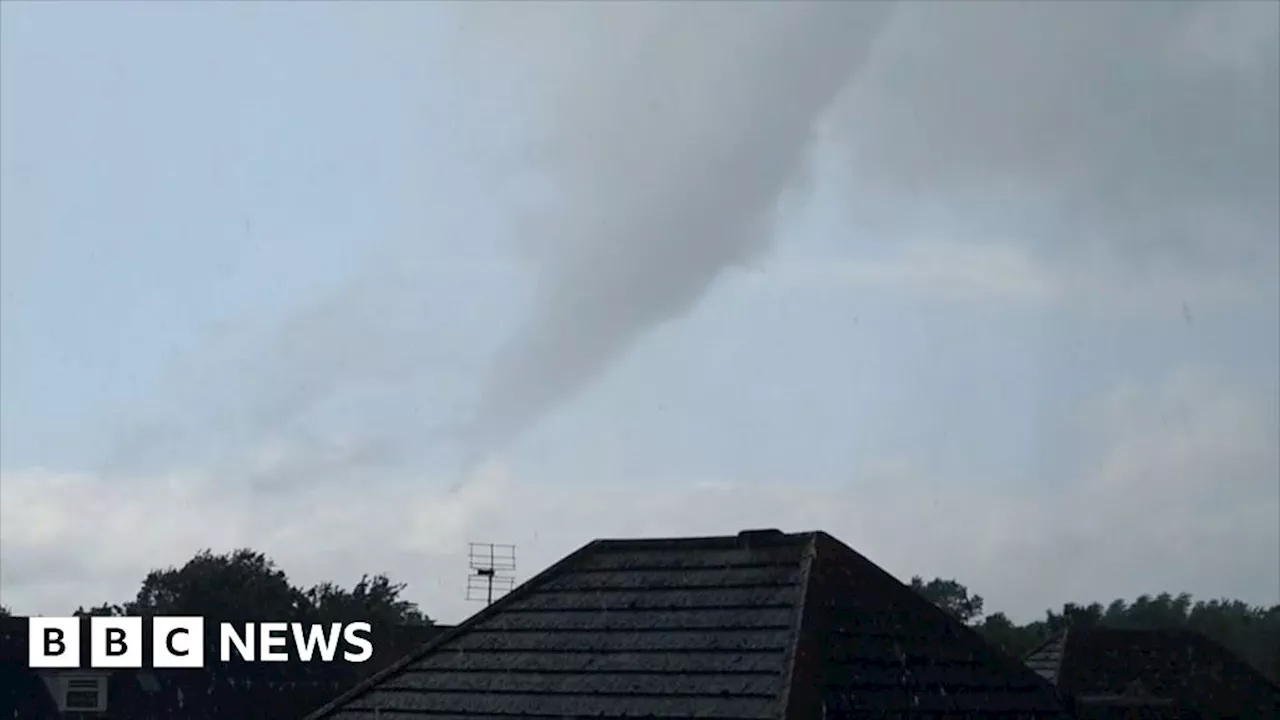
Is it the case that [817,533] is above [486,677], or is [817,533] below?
above

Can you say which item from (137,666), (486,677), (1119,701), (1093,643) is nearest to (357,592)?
(137,666)

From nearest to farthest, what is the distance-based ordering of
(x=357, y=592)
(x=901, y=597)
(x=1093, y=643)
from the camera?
(x=901, y=597) < (x=1093, y=643) < (x=357, y=592)

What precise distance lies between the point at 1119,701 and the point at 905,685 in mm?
12695

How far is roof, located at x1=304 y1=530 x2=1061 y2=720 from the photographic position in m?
16.9

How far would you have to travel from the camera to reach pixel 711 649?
1767 centimetres

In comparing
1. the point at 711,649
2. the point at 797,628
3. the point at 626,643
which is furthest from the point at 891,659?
the point at 626,643

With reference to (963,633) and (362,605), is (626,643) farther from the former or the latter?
(362,605)

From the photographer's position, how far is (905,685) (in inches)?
679

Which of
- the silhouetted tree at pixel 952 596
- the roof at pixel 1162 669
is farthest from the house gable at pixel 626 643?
the silhouetted tree at pixel 952 596

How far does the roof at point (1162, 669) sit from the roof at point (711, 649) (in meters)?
18.7

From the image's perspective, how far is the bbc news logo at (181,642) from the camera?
49312 millimetres

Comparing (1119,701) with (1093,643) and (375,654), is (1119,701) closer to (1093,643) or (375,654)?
(1093,643)

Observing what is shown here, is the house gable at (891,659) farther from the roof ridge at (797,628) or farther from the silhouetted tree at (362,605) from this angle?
the silhouetted tree at (362,605)

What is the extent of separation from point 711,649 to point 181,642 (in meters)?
41.4
